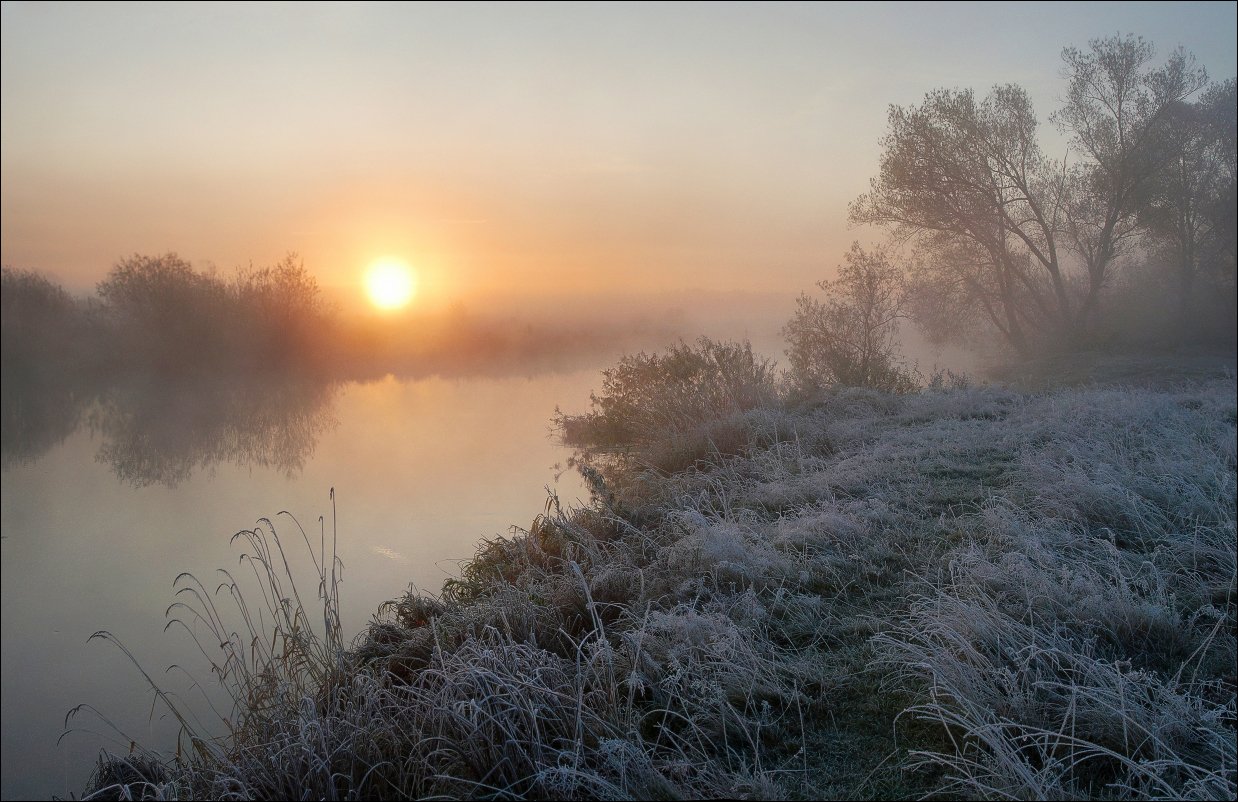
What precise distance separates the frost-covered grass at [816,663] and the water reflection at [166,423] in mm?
5804

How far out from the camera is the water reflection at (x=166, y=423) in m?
9.10

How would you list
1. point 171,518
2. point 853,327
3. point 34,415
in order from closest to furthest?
A: 1. point 171,518
2. point 34,415
3. point 853,327

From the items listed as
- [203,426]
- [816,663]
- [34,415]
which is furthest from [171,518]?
[34,415]

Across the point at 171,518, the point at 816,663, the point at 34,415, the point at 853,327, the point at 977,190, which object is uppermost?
the point at 977,190

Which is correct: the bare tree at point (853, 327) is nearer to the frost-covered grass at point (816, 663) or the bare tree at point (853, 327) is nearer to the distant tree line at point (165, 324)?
the frost-covered grass at point (816, 663)

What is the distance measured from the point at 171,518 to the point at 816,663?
235 inches

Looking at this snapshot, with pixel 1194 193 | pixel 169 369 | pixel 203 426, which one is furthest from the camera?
pixel 169 369

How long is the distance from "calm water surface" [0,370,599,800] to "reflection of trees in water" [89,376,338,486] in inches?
2.1

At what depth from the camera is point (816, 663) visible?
299 cm

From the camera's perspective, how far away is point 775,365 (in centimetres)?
1048

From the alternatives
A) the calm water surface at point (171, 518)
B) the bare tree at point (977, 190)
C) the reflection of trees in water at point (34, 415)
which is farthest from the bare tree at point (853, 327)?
the reflection of trees in water at point (34, 415)

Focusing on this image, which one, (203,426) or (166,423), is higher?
(166,423)

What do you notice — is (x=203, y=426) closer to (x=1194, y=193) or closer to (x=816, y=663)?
(x=816, y=663)

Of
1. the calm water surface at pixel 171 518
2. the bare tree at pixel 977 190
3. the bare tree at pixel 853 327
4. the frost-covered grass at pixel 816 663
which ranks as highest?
the bare tree at pixel 977 190
